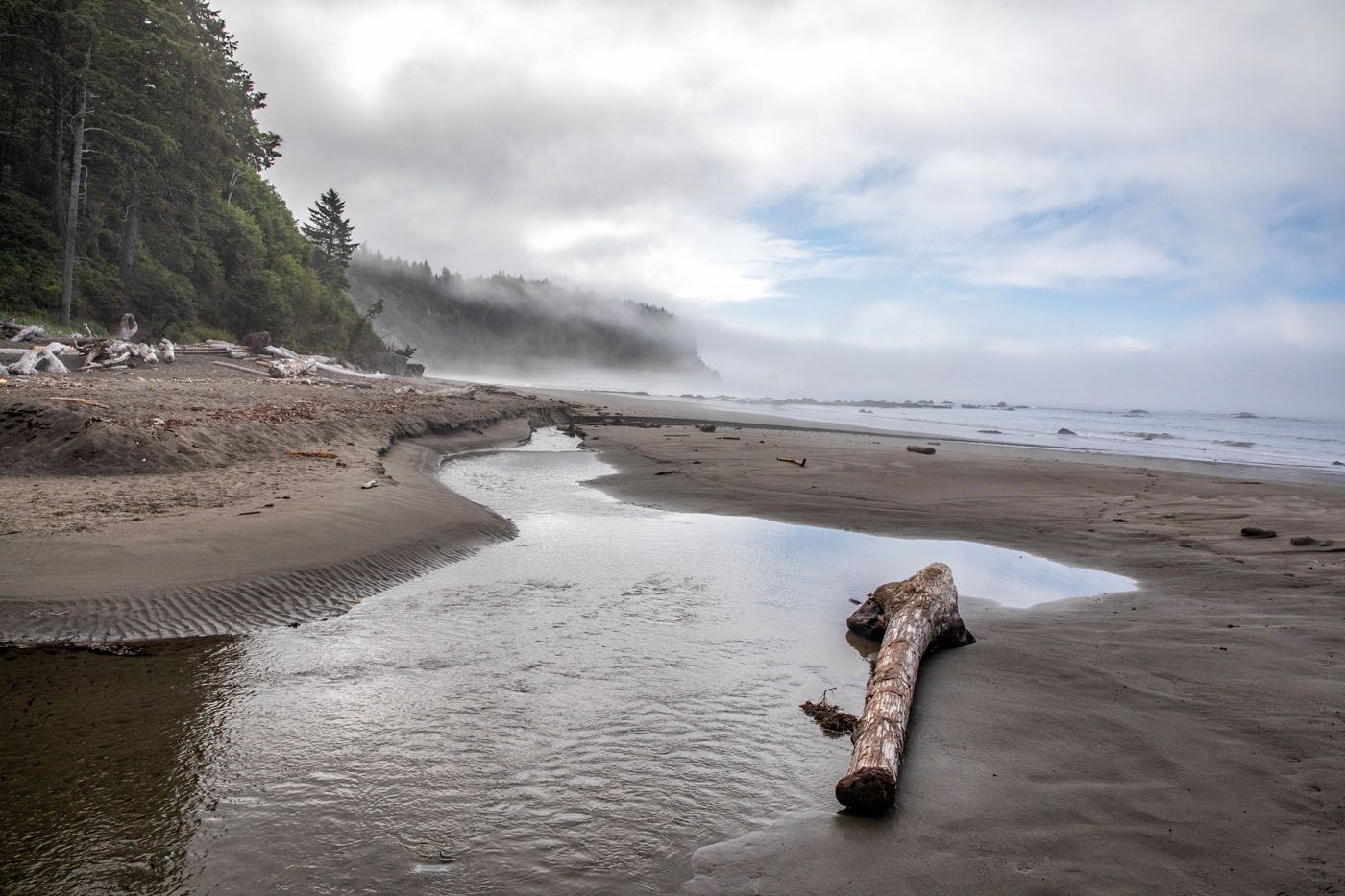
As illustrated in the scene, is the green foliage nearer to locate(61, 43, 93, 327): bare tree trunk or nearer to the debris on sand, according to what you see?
locate(61, 43, 93, 327): bare tree trunk

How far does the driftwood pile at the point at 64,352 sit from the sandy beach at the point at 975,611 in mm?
3550

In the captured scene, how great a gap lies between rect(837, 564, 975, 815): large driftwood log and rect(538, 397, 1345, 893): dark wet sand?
0.14 meters

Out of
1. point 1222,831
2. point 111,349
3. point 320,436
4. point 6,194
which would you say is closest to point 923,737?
point 1222,831

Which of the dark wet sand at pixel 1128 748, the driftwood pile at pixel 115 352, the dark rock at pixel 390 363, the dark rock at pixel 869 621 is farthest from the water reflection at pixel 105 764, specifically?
the dark rock at pixel 390 363

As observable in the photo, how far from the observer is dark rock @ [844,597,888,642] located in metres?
5.93

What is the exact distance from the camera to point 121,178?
30.2 meters

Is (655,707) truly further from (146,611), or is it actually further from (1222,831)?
(146,611)

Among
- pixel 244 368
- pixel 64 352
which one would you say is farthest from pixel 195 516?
pixel 244 368

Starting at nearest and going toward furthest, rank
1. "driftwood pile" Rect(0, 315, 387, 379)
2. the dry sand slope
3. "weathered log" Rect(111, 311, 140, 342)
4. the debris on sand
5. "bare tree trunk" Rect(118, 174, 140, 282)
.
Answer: the debris on sand, the dry sand slope, "driftwood pile" Rect(0, 315, 387, 379), "weathered log" Rect(111, 311, 140, 342), "bare tree trunk" Rect(118, 174, 140, 282)

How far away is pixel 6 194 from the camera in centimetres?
2653

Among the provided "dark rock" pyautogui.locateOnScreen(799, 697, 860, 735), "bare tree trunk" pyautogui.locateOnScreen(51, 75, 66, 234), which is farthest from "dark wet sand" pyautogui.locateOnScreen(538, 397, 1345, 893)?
Answer: "bare tree trunk" pyautogui.locateOnScreen(51, 75, 66, 234)

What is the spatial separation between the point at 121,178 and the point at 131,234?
2747 millimetres

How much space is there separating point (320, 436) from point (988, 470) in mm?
15736

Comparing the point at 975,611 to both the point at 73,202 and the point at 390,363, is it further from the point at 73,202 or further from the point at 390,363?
A: the point at 390,363
